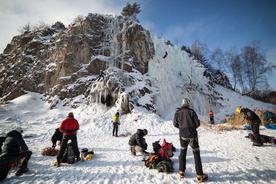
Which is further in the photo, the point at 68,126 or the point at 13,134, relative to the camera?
the point at 68,126

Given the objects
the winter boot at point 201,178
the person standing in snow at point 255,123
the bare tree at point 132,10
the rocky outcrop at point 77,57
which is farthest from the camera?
the bare tree at point 132,10

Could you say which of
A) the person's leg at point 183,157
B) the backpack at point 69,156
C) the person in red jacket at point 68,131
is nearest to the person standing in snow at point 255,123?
the person's leg at point 183,157

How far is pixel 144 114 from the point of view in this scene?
545 inches

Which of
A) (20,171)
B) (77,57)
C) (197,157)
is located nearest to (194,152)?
(197,157)

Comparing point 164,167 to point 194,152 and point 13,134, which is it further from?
point 13,134

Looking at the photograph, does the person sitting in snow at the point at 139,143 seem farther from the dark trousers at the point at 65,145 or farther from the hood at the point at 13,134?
the hood at the point at 13,134

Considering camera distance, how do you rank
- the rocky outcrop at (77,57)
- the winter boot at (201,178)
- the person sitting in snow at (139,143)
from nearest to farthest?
the winter boot at (201,178), the person sitting in snow at (139,143), the rocky outcrop at (77,57)

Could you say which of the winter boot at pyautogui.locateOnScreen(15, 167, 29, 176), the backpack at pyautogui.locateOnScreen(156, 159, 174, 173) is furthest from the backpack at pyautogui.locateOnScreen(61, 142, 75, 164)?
the backpack at pyautogui.locateOnScreen(156, 159, 174, 173)

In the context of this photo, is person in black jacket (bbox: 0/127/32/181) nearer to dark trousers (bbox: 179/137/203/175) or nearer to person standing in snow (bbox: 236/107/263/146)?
dark trousers (bbox: 179/137/203/175)

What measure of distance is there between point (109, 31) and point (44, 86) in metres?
12.3

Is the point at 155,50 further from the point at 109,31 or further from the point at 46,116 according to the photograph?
the point at 46,116

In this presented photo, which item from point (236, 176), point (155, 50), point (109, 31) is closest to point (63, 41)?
point (109, 31)

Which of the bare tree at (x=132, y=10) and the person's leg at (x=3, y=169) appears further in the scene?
the bare tree at (x=132, y=10)

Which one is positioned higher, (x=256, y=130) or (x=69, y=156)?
(x=256, y=130)
